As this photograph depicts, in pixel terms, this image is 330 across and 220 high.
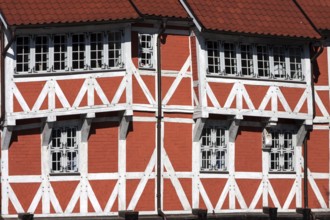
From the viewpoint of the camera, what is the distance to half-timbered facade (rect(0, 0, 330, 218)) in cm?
4178

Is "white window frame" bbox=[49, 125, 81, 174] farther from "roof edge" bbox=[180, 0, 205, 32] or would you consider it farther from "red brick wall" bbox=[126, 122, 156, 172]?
"roof edge" bbox=[180, 0, 205, 32]

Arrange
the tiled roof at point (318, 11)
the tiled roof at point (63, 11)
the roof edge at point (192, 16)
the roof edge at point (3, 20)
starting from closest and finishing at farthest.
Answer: the tiled roof at point (63, 11)
the roof edge at point (3, 20)
the roof edge at point (192, 16)
the tiled roof at point (318, 11)

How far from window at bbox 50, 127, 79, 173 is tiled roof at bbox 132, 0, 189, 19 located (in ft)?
14.8

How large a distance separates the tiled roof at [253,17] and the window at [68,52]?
3146mm

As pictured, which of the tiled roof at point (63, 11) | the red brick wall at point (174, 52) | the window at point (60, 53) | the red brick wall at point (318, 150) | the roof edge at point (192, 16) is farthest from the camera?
the red brick wall at point (318, 150)

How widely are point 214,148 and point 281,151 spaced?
9.16 ft

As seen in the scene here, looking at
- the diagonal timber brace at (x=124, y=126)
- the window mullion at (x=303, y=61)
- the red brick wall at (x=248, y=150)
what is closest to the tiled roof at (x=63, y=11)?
the diagonal timber brace at (x=124, y=126)

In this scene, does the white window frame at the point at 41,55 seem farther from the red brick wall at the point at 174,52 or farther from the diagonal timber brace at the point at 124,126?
the red brick wall at the point at 174,52

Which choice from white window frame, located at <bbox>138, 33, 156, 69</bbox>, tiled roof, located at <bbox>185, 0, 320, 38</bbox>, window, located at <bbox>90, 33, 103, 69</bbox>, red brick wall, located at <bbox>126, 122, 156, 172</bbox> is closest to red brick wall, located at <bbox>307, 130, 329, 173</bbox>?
tiled roof, located at <bbox>185, 0, 320, 38</bbox>

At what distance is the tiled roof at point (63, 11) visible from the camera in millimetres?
41594

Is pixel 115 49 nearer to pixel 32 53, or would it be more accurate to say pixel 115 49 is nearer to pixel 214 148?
pixel 32 53

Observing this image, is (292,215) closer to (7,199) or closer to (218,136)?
(218,136)

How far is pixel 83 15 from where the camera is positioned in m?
41.9

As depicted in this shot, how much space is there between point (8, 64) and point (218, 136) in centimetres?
751
